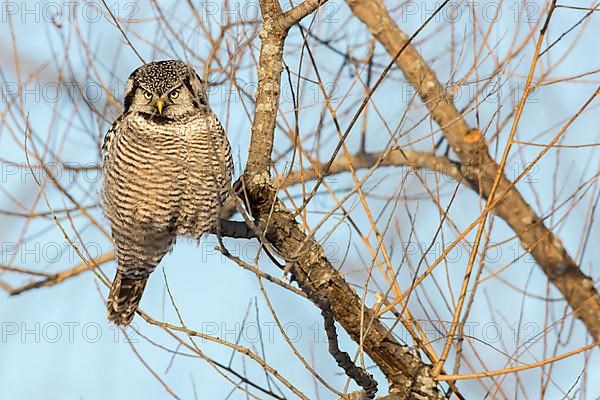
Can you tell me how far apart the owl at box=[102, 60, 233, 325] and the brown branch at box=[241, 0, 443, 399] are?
0.90 m

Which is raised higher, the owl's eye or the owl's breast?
the owl's eye

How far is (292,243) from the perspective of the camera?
483cm

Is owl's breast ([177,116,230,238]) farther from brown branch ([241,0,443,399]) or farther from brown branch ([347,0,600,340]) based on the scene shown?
brown branch ([347,0,600,340])

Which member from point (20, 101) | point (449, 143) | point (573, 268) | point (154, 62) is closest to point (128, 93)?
point (154, 62)

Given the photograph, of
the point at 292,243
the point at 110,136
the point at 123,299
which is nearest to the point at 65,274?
the point at 123,299

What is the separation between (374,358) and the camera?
489 cm

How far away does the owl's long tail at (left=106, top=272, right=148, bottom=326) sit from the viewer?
7.14 m

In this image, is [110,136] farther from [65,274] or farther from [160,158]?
[65,274]

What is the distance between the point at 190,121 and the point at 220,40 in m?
0.66

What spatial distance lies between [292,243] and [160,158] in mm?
1714

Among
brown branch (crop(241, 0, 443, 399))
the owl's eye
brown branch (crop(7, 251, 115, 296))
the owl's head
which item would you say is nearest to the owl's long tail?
brown branch (crop(7, 251, 115, 296))

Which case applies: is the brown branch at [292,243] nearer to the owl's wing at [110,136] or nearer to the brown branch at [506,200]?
the owl's wing at [110,136]

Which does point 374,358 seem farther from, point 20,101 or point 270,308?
point 20,101

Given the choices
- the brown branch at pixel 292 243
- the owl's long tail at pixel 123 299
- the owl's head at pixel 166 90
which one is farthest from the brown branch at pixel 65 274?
the brown branch at pixel 292 243
